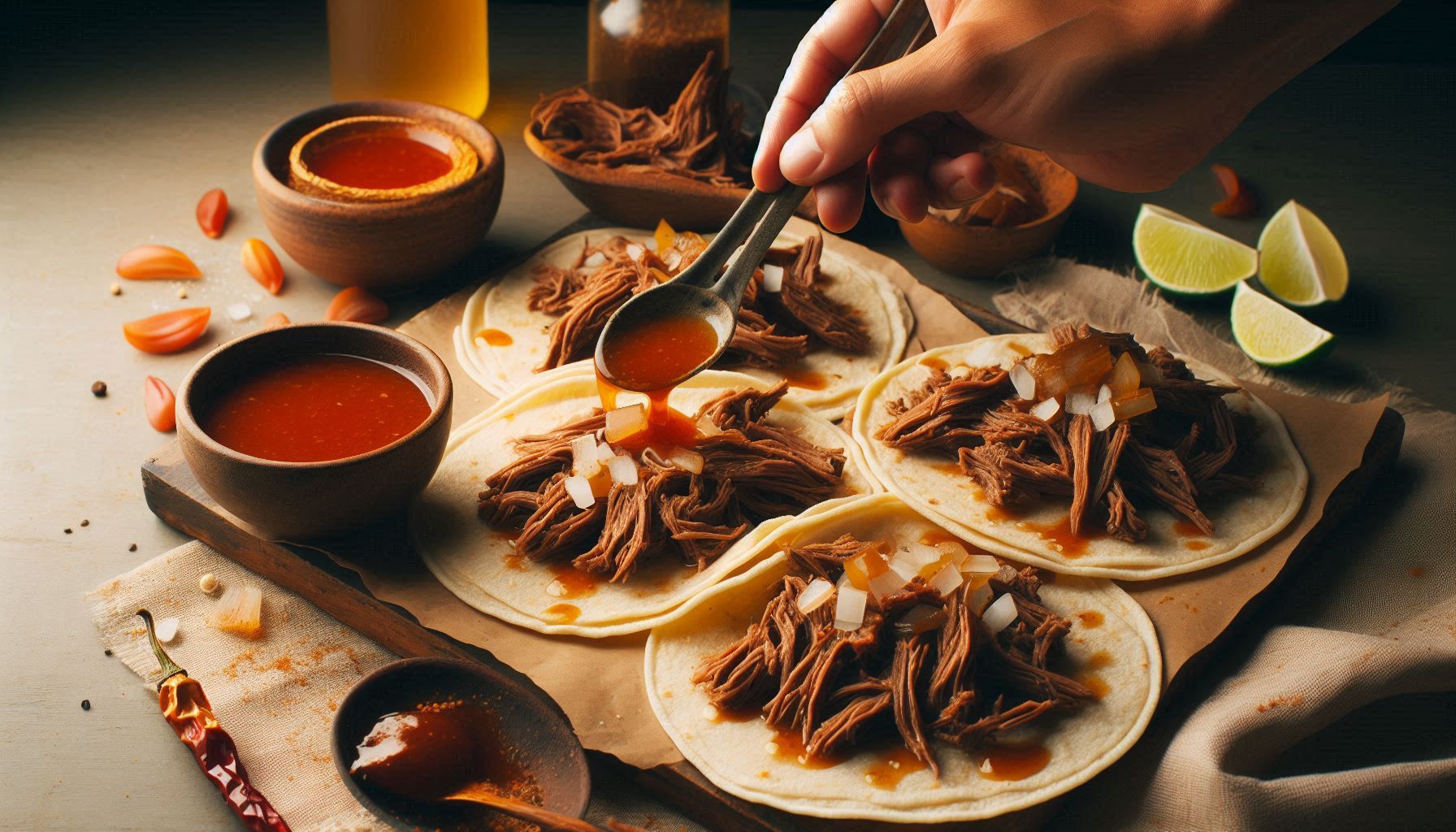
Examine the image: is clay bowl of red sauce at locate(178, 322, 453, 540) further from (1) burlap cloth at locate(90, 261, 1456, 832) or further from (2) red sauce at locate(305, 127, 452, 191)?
(2) red sauce at locate(305, 127, 452, 191)

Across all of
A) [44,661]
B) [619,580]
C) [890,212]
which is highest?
[890,212]

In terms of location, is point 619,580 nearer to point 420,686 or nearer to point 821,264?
point 420,686

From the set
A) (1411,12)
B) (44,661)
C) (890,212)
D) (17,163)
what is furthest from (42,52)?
(1411,12)

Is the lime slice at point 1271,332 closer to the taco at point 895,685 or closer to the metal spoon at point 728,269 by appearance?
the taco at point 895,685

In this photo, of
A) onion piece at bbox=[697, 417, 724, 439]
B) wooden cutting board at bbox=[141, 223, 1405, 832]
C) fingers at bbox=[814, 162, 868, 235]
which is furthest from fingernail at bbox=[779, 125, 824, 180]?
wooden cutting board at bbox=[141, 223, 1405, 832]

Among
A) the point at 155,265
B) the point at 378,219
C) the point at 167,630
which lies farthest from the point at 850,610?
the point at 155,265

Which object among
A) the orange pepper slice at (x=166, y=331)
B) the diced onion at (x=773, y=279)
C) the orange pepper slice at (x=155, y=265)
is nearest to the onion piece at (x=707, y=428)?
the diced onion at (x=773, y=279)
